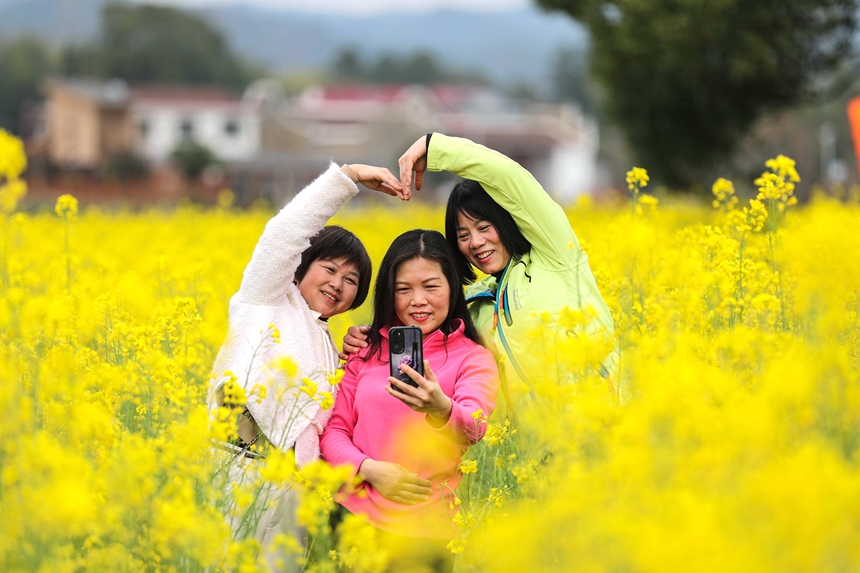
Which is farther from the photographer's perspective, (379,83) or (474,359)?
(379,83)

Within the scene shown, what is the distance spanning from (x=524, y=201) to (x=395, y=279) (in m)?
0.52

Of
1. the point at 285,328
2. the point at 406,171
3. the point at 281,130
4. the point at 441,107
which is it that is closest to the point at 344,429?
the point at 285,328

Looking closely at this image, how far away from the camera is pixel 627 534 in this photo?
1.92 m

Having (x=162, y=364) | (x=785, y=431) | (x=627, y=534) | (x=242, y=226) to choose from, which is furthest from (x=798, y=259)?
(x=242, y=226)

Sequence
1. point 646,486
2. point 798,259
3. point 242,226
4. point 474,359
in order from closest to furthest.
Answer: point 646,486
point 798,259
point 474,359
point 242,226

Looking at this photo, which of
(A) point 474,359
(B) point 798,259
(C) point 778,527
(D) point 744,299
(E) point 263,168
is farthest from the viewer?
(E) point 263,168

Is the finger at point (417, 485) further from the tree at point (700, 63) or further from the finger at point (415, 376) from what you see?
the tree at point (700, 63)

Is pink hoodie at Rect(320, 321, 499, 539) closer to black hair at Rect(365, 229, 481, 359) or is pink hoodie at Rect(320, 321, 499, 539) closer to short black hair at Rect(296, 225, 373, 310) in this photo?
black hair at Rect(365, 229, 481, 359)

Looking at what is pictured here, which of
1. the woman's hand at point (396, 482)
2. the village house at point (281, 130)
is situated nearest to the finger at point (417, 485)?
the woman's hand at point (396, 482)

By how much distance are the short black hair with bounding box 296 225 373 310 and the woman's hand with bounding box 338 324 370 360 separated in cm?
10

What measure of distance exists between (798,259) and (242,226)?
28.3 feet

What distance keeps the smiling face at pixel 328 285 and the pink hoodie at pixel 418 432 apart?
0.28m

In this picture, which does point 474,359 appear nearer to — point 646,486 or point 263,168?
point 646,486

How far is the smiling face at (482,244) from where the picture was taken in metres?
3.67
